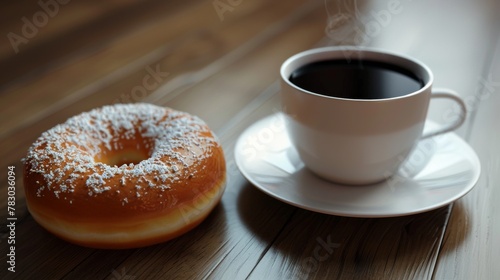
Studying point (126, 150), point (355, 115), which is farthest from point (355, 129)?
point (126, 150)

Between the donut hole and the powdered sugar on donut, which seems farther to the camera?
the donut hole

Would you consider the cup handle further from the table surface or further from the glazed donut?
the glazed donut

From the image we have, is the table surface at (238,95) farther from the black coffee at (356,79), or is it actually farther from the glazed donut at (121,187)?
the black coffee at (356,79)

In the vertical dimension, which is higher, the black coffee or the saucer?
the black coffee

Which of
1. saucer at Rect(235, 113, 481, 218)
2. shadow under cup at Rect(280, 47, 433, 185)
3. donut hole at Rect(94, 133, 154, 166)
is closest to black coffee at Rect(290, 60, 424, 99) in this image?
shadow under cup at Rect(280, 47, 433, 185)

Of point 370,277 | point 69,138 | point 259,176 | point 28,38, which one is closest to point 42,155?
point 69,138

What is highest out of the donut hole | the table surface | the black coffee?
the black coffee

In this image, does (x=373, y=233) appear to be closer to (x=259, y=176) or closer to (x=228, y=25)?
(x=259, y=176)
